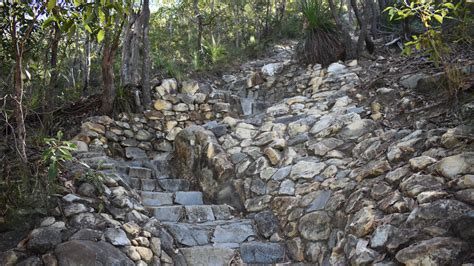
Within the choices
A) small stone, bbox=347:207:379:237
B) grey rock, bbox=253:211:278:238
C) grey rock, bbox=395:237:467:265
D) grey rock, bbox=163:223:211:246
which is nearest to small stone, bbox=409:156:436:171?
small stone, bbox=347:207:379:237

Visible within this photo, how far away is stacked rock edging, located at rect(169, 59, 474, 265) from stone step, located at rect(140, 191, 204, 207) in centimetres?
42

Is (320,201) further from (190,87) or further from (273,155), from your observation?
(190,87)

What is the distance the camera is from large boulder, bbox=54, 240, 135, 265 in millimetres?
2414

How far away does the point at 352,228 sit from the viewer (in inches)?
98.9

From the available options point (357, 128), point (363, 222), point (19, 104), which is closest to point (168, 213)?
point (19, 104)

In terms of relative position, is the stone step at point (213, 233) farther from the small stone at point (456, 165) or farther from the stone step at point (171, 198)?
the small stone at point (456, 165)

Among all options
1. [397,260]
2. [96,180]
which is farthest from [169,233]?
[397,260]

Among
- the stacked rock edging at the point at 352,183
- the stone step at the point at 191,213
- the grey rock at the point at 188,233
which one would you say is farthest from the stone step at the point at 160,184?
the grey rock at the point at 188,233

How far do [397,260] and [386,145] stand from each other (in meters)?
1.22

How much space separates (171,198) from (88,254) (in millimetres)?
1401

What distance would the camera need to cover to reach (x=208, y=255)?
294 centimetres

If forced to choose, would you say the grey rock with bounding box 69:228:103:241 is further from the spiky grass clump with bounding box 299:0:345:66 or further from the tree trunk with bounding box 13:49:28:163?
the spiky grass clump with bounding box 299:0:345:66

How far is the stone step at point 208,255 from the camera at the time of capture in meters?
2.89

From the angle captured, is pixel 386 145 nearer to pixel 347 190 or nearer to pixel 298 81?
pixel 347 190
